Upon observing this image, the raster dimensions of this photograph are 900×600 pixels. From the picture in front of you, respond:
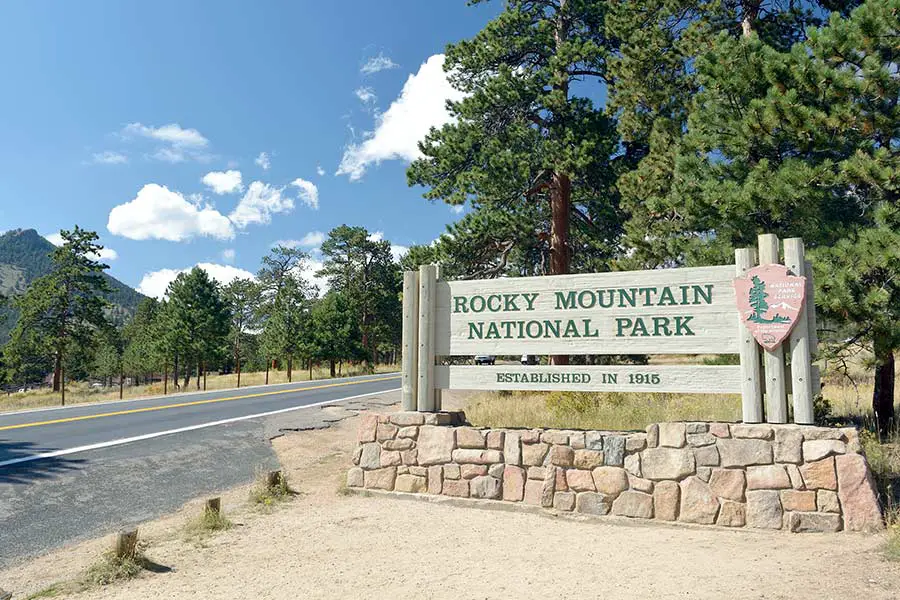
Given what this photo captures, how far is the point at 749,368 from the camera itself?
5910 mm

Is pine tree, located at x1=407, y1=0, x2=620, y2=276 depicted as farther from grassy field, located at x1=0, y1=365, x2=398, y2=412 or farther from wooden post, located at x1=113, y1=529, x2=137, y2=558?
grassy field, located at x1=0, y1=365, x2=398, y2=412

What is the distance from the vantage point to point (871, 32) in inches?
303

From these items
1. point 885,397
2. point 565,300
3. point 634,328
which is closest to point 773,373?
point 634,328

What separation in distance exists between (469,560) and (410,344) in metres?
3.14

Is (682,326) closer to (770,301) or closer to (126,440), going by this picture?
(770,301)

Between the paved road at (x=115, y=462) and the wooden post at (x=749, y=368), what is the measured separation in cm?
673

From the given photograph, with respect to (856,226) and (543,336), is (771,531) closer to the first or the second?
(543,336)

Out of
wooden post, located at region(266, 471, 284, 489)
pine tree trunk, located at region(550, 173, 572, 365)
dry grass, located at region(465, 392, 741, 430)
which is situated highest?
pine tree trunk, located at region(550, 173, 572, 365)

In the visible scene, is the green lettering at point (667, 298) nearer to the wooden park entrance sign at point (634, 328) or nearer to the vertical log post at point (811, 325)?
the wooden park entrance sign at point (634, 328)

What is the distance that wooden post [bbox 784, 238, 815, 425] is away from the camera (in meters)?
5.68

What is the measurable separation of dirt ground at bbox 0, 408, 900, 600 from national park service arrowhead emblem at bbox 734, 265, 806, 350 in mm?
1967

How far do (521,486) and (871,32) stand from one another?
7.73 meters

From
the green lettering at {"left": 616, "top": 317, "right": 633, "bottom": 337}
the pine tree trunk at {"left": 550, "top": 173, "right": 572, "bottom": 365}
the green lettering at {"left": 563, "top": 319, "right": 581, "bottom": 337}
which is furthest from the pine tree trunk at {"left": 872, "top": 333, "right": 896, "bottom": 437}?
the pine tree trunk at {"left": 550, "top": 173, "right": 572, "bottom": 365}

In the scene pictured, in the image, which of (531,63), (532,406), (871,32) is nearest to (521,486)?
(532,406)
